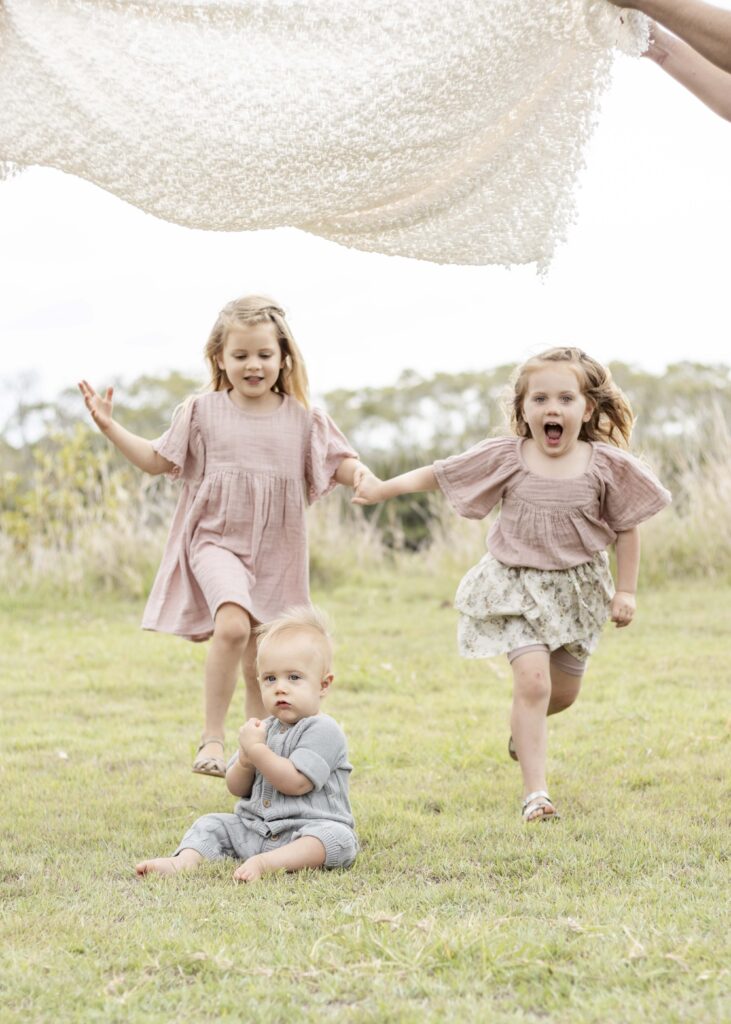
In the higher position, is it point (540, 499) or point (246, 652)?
point (540, 499)

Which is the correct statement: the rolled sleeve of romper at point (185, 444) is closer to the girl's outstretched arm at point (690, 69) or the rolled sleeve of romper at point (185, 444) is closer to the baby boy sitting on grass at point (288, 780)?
the baby boy sitting on grass at point (288, 780)

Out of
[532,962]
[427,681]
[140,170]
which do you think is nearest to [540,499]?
[140,170]

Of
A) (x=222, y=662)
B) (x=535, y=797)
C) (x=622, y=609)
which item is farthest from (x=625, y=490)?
(x=222, y=662)

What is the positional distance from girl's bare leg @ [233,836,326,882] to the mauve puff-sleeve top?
133 centimetres

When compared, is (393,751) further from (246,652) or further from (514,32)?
(514,32)

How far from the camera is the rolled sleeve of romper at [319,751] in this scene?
12.1ft

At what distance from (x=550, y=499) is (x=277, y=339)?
3.81 feet

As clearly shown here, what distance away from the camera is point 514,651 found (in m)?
4.32

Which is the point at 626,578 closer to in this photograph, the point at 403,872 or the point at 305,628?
the point at 305,628

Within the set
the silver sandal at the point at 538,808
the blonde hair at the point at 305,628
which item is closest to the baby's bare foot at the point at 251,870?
the blonde hair at the point at 305,628

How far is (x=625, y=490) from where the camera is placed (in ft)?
14.5

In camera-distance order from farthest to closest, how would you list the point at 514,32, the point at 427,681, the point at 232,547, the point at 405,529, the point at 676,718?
the point at 405,529 < the point at 427,681 < the point at 676,718 < the point at 232,547 < the point at 514,32

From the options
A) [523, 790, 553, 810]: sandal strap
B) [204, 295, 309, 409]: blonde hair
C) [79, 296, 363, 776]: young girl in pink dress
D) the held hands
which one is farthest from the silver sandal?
the held hands

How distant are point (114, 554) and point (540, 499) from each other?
265 inches
